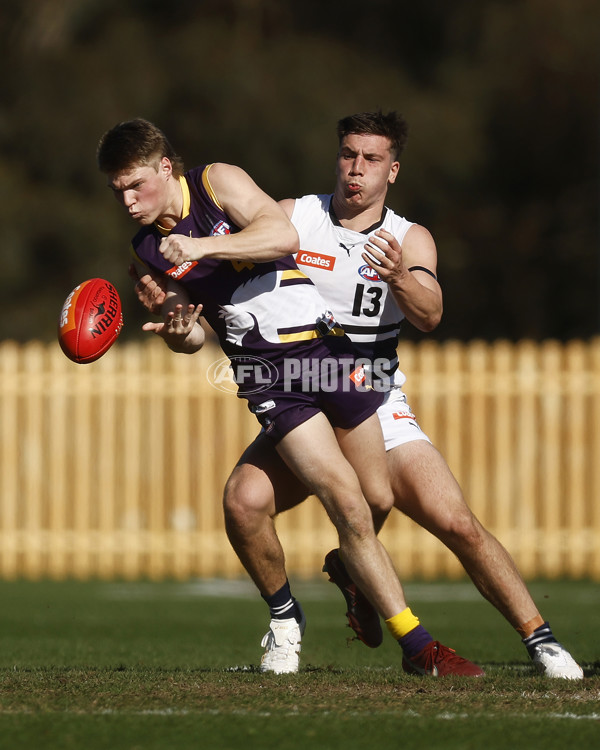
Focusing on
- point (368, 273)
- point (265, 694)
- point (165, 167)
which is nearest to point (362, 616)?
point (265, 694)

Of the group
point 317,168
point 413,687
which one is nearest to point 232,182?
point 413,687

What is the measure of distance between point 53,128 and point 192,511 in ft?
38.6

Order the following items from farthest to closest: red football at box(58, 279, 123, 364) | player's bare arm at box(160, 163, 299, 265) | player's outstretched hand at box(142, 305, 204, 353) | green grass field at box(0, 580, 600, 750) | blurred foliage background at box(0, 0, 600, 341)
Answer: blurred foliage background at box(0, 0, 600, 341)
red football at box(58, 279, 123, 364)
player's outstretched hand at box(142, 305, 204, 353)
player's bare arm at box(160, 163, 299, 265)
green grass field at box(0, 580, 600, 750)

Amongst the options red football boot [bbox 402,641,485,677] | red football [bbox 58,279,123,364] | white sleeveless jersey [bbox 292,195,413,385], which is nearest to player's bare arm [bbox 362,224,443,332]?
white sleeveless jersey [bbox 292,195,413,385]

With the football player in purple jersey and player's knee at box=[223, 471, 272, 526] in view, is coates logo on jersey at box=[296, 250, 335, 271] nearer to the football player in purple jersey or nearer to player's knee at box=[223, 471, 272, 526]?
the football player in purple jersey

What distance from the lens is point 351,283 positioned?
5875 mm

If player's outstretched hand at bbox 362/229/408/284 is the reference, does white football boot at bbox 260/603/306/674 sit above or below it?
below

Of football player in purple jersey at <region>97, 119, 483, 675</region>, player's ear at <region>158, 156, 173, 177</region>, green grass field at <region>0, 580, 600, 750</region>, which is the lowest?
green grass field at <region>0, 580, 600, 750</region>

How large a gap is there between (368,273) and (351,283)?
0.09 metres

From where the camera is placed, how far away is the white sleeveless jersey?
5879 millimetres

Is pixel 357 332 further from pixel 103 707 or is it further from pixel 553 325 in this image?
pixel 553 325

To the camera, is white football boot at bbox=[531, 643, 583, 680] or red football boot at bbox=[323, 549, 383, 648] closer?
white football boot at bbox=[531, 643, 583, 680]

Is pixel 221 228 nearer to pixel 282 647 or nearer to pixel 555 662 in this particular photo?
pixel 282 647

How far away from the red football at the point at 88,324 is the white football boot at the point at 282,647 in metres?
1.45
